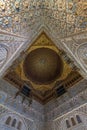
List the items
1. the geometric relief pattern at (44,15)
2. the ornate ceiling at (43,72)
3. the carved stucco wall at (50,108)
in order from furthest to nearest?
the ornate ceiling at (43,72), the carved stucco wall at (50,108), the geometric relief pattern at (44,15)

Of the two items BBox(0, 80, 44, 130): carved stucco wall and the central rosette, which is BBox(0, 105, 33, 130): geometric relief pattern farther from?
the central rosette

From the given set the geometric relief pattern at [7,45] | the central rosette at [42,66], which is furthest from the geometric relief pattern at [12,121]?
the central rosette at [42,66]

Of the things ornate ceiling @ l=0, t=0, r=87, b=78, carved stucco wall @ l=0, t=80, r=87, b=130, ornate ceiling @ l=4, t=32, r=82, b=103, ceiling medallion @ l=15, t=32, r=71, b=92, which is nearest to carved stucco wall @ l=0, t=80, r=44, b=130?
carved stucco wall @ l=0, t=80, r=87, b=130

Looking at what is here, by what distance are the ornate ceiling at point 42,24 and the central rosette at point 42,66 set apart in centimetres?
218

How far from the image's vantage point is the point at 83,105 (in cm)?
443

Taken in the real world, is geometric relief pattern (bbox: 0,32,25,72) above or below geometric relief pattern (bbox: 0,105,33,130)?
above

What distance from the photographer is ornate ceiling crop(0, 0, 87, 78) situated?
319 centimetres

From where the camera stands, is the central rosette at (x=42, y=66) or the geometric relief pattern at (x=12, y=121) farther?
the central rosette at (x=42, y=66)

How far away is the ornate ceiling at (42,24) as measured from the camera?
10.5ft

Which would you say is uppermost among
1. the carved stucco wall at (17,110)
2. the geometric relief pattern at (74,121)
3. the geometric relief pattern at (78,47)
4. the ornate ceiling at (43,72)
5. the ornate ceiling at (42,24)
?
Answer: the ornate ceiling at (43,72)

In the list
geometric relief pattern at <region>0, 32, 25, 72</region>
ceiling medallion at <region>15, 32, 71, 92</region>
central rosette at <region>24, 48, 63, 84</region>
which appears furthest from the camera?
central rosette at <region>24, 48, 63, 84</region>

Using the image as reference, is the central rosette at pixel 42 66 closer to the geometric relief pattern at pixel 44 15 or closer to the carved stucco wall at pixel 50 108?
the carved stucco wall at pixel 50 108

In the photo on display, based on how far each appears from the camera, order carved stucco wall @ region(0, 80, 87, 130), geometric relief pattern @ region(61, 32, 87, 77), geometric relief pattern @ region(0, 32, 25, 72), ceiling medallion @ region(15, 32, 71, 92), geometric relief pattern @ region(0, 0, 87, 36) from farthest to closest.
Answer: ceiling medallion @ region(15, 32, 71, 92) < carved stucco wall @ region(0, 80, 87, 130) < geometric relief pattern @ region(61, 32, 87, 77) < geometric relief pattern @ region(0, 32, 25, 72) < geometric relief pattern @ region(0, 0, 87, 36)

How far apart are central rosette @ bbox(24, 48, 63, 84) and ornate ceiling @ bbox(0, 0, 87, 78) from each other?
2.18 m
